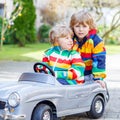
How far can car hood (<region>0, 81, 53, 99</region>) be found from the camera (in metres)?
5.46

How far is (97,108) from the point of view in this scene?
21.9 ft

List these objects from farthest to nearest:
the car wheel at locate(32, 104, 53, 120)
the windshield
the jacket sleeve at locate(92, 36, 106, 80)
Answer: the jacket sleeve at locate(92, 36, 106, 80) → the windshield → the car wheel at locate(32, 104, 53, 120)

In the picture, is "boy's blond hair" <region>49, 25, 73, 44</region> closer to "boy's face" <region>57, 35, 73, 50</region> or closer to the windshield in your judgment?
"boy's face" <region>57, 35, 73, 50</region>

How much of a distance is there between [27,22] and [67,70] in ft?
68.3

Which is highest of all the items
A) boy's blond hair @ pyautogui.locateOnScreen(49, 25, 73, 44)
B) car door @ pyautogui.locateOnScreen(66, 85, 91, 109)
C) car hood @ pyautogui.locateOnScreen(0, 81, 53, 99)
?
boy's blond hair @ pyautogui.locateOnScreen(49, 25, 73, 44)

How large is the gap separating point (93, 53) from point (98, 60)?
0.42 feet

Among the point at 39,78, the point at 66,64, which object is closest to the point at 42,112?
the point at 39,78

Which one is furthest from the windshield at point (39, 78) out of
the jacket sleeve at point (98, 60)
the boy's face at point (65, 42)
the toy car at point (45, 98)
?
the jacket sleeve at point (98, 60)

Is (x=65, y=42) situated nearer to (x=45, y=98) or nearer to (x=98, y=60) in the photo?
(x=98, y=60)

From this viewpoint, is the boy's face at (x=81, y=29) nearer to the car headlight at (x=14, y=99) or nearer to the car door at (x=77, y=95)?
the car door at (x=77, y=95)

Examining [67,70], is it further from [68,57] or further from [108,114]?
[108,114]

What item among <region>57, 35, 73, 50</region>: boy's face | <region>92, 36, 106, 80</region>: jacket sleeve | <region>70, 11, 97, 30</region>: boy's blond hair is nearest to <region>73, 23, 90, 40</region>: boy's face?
<region>70, 11, 97, 30</region>: boy's blond hair

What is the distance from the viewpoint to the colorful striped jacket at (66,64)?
20.1 feet

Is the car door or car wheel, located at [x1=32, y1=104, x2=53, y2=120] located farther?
the car door
